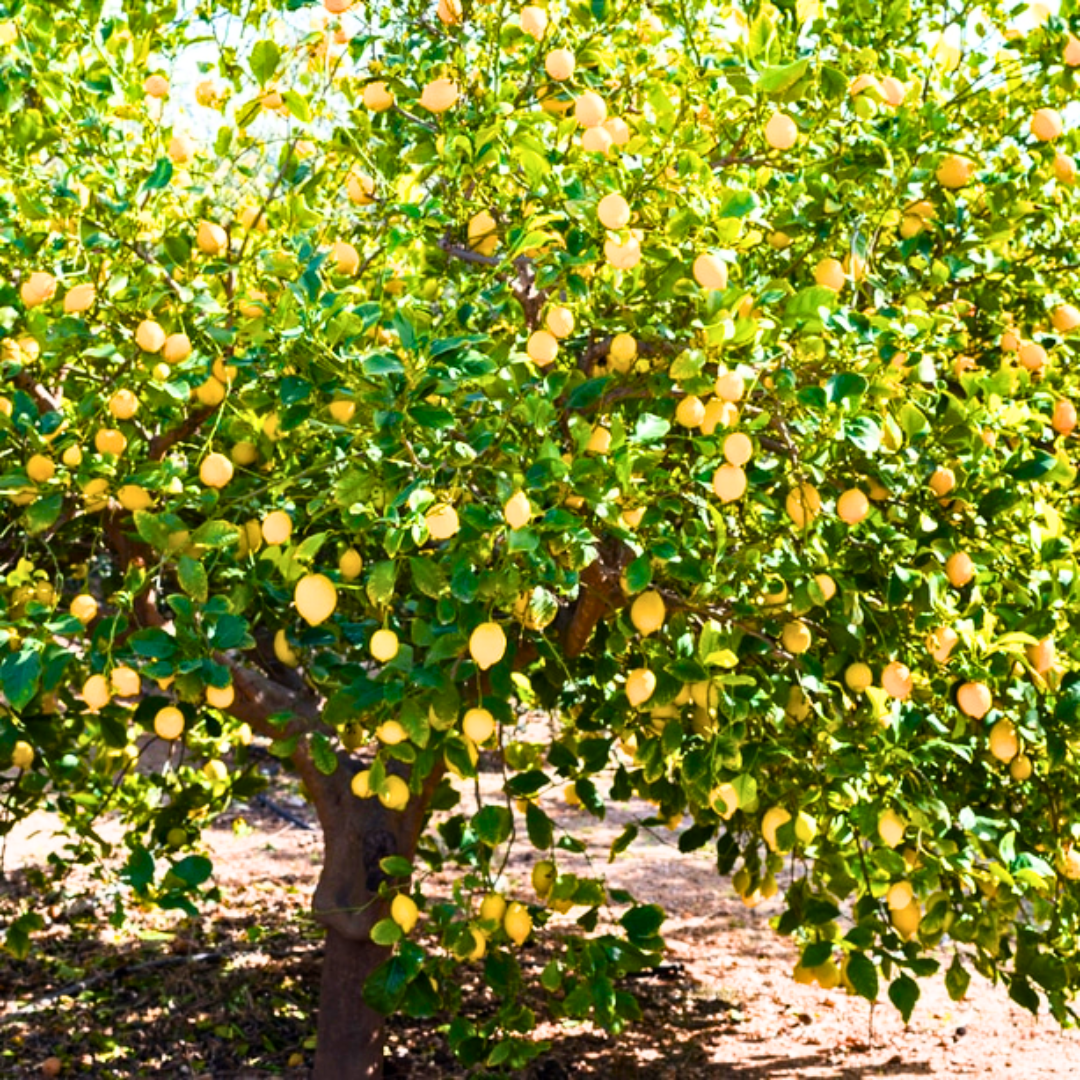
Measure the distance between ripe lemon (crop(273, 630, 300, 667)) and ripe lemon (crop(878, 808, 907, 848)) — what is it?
3.87ft

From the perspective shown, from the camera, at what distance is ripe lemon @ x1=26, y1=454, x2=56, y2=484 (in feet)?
7.75

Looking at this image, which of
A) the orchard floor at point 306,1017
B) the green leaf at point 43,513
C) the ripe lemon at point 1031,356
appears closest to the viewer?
the green leaf at point 43,513

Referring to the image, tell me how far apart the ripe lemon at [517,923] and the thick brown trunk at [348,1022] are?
1.04m

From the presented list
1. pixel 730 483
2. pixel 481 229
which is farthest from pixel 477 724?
pixel 481 229

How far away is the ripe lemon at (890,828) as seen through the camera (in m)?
2.43

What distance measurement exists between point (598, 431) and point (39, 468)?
38.1 inches

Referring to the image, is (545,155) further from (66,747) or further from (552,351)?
(66,747)

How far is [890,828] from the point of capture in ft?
7.99

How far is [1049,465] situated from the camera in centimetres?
231

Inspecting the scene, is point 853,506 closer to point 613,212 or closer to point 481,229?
point 613,212

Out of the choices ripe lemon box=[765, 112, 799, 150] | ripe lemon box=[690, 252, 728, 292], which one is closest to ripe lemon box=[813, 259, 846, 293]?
ripe lemon box=[765, 112, 799, 150]

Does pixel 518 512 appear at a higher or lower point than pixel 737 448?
lower

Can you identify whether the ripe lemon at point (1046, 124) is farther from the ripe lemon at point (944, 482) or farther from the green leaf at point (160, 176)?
the green leaf at point (160, 176)

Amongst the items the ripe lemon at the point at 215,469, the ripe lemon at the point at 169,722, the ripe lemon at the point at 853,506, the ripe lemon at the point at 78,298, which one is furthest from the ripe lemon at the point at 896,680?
the ripe lemon at the point at 78,298
